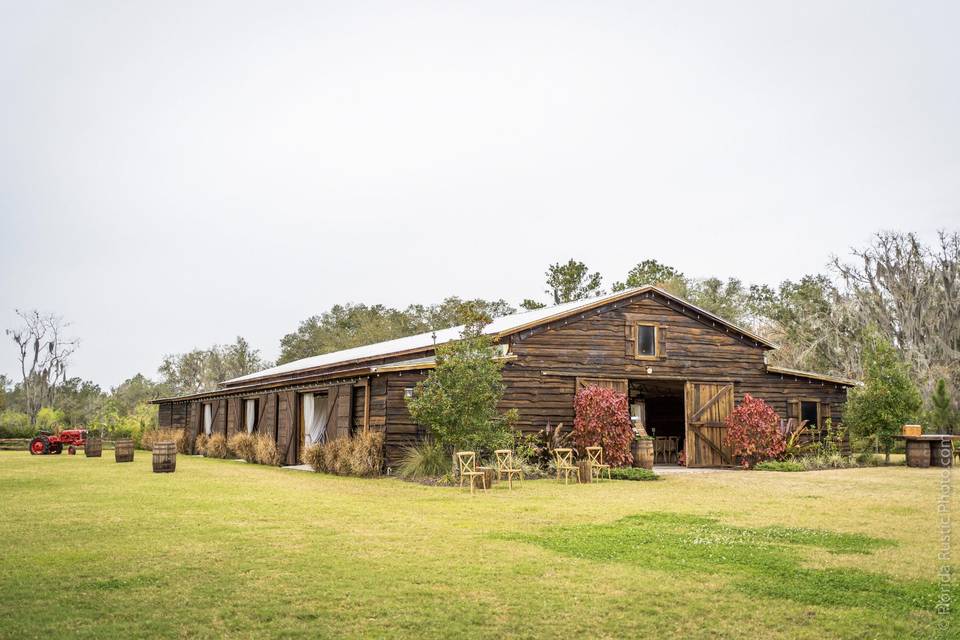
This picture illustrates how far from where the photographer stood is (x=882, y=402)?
931 inches

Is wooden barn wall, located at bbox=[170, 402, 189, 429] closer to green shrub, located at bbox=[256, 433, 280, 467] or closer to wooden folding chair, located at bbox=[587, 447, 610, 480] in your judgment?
green shrub, located at bbox=[256, 433, 280, 467]

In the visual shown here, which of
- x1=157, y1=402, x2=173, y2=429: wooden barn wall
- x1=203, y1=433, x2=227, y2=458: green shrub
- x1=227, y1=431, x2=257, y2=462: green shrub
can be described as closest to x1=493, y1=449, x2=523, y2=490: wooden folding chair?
x1=227, y1=431, x2=257, y2=462: green shrub

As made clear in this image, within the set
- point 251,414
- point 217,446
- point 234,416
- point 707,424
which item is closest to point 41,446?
point 217,446

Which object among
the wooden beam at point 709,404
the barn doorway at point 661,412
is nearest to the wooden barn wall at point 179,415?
the barn doorway at point 661,412

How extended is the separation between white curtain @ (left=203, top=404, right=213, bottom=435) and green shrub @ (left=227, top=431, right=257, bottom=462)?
17.8ft

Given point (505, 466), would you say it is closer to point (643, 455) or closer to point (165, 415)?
point (643, 455)

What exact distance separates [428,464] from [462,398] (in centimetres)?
191

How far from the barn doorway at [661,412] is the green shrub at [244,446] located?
12.8 m

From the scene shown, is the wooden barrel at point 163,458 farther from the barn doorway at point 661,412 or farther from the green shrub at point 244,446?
the barn doorway at point 661,412

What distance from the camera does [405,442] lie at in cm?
1961

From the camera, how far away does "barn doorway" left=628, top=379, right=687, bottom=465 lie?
2617 centimetres

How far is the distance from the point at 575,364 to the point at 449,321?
39.2m

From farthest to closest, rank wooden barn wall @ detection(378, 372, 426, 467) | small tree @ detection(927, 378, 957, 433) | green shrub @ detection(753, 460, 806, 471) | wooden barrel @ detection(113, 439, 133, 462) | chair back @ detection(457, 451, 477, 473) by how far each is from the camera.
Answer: small tree @ detection(927, 378, 957, 433), wooden barrel @ detection(113, 439, 133, 462), green shrub @ detection(753, 460, 806, 471), wooden barn wall @ detection(378, 372, 426, 467), chair back @ detection(457, 451, 477, 473)

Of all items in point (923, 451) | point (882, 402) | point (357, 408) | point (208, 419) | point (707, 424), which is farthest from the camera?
point (208, 419)
